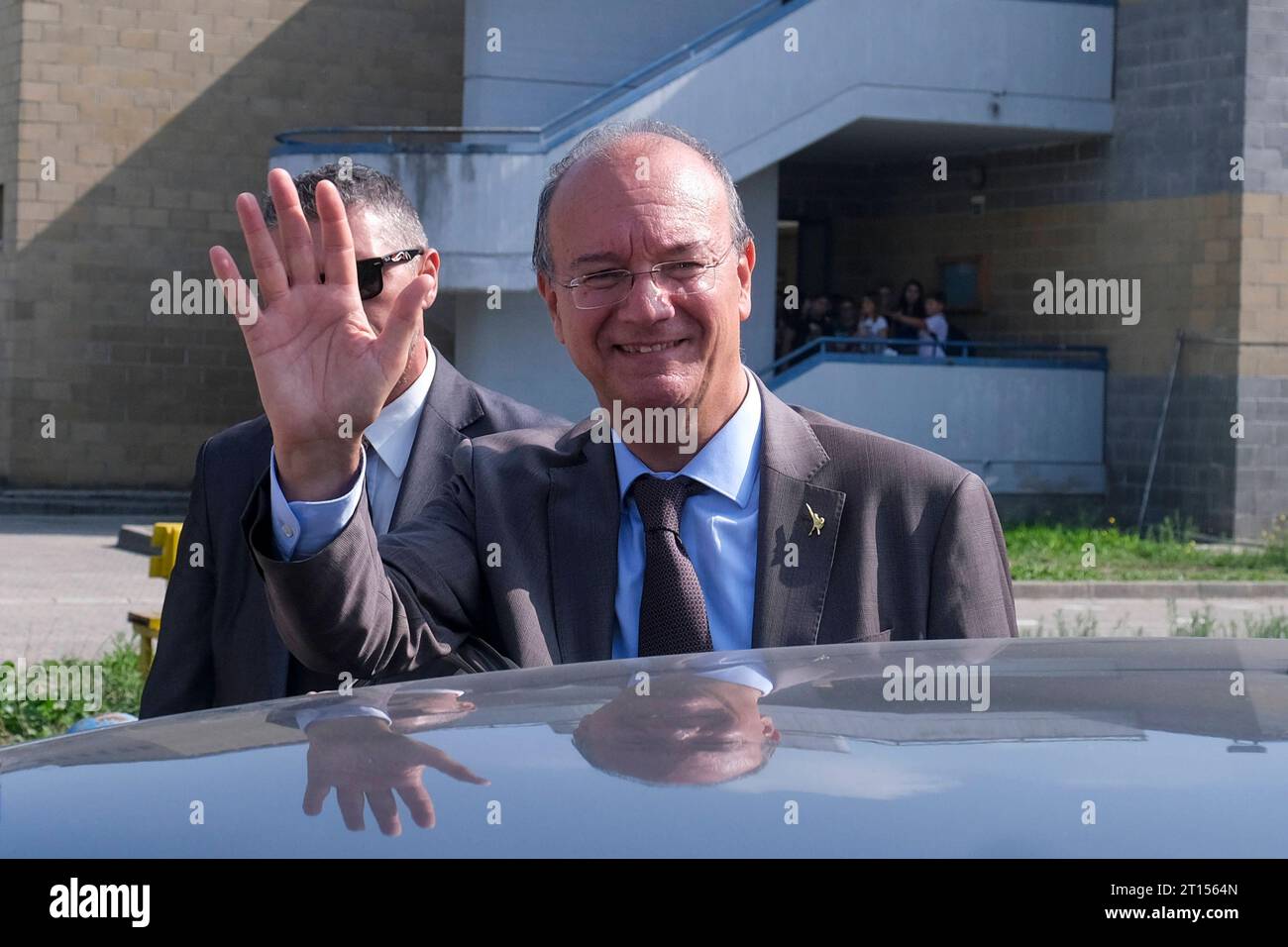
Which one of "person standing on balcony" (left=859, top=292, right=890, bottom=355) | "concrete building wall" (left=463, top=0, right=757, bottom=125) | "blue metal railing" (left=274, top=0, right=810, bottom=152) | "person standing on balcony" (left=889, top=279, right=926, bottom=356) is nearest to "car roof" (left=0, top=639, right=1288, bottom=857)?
"blue metal railing" (left=274, top=0, right=810, bottom=152)

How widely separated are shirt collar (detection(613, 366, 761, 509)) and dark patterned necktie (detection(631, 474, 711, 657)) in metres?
0.07

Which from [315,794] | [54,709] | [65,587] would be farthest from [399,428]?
[65,587]

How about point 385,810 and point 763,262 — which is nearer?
point 385,810

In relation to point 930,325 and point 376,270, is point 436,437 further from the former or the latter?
point 930,325

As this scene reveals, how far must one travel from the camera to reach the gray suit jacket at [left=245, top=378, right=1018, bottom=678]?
2.57 m

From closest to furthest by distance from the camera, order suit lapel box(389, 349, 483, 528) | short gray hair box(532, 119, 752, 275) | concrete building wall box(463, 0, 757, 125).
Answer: short gray hair box(532, 119, 752, 275), suit lapel box(389, 349, 483, 528), concrete building wall box(463, 0, 757, 125)

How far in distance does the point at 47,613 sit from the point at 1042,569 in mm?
8520

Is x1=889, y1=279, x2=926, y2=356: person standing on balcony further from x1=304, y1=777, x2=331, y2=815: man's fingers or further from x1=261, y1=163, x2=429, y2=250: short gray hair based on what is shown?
x1=304, y1=777, x2=331, y2=815: man's fingers

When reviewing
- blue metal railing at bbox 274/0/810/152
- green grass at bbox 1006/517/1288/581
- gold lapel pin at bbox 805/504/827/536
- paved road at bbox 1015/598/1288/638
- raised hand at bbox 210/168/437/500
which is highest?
blue metal railing at bbox 274/0/810/152

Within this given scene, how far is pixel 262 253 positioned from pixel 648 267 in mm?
633

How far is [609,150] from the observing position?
2.81m

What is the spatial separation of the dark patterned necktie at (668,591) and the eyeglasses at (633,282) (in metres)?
0.31

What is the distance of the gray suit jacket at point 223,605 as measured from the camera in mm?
3479

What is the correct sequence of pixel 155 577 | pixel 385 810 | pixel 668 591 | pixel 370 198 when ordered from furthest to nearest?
pixel 155 577 → pixel 370 198 → pixel 668 591 → pixel 385 810
